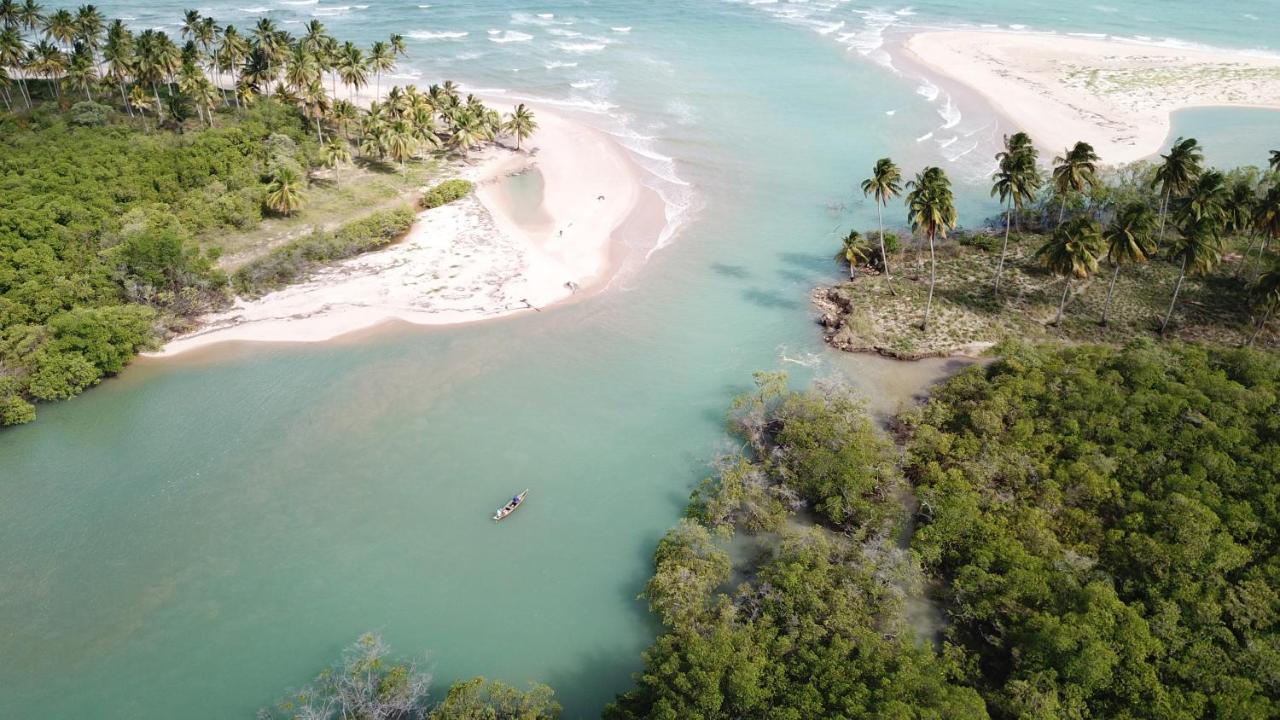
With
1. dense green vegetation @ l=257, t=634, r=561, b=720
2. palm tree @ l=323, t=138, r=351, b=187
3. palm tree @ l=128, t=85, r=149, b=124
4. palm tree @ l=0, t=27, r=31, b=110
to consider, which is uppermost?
palm tree @ l=0, t=27, r=31, b=110

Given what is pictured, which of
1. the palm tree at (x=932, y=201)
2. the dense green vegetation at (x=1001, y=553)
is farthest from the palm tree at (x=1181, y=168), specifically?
the palm tree at (x=932, y=201)

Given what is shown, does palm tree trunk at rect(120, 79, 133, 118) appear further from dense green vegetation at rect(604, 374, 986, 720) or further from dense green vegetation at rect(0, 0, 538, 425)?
dense green vegetation at rect(604, 374, 986, 720)

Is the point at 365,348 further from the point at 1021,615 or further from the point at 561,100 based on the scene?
the point at 561,100

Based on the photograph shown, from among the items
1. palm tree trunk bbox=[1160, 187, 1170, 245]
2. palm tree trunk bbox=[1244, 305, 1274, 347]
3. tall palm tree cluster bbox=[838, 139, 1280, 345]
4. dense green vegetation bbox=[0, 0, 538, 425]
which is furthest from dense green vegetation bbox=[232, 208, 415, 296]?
palm tree trunk bbox=[1244, 305, 1274, 347]

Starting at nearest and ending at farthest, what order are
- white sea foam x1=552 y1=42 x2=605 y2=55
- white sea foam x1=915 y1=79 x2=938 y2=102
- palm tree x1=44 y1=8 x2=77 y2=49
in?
1. palm tree x1=44 y1=8 x2=77 y2=49
2. white sea foam x1=915 y1=79 x2=938 y2=102
3. white sea foam x1=552 y1=42 x2=605 y2=55

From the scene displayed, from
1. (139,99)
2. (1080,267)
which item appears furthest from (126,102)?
(1080,267)

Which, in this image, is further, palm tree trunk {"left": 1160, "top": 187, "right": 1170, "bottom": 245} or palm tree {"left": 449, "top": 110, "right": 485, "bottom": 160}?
palm tree {"left": 449, "top": 110, "right": 485, "bottom": 160}
